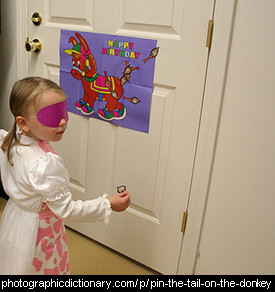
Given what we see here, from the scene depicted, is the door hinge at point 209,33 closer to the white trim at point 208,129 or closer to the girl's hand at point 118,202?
the white trim at point 208,129

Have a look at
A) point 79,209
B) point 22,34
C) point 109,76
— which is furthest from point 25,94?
point 22,34

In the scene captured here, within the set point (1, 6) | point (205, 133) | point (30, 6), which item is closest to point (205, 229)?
point (205, 133)

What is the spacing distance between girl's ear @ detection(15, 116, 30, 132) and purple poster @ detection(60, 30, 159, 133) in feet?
Answer: 1.78

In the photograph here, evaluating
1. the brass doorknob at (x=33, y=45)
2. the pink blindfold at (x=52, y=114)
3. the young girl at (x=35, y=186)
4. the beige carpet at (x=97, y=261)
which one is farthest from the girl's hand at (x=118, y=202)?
the brass doorknob at (x=33, y=45)

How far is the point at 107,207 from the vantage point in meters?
1.06

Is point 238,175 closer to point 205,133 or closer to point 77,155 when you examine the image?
point 205,133

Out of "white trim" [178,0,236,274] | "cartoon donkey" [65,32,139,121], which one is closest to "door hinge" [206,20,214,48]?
"white trim" [178,0,236,274]

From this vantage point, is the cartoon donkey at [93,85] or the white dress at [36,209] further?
the cartoon donkey at [93,85]

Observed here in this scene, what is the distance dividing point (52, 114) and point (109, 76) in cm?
53

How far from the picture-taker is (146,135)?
1.42 meters

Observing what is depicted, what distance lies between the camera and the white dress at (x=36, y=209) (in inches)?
37.1

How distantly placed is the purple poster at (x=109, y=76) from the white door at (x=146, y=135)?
0.12 feet

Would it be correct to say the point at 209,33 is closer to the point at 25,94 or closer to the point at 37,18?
the point at 25,94

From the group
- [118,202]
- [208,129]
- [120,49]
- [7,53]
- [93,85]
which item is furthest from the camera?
[7,53]
